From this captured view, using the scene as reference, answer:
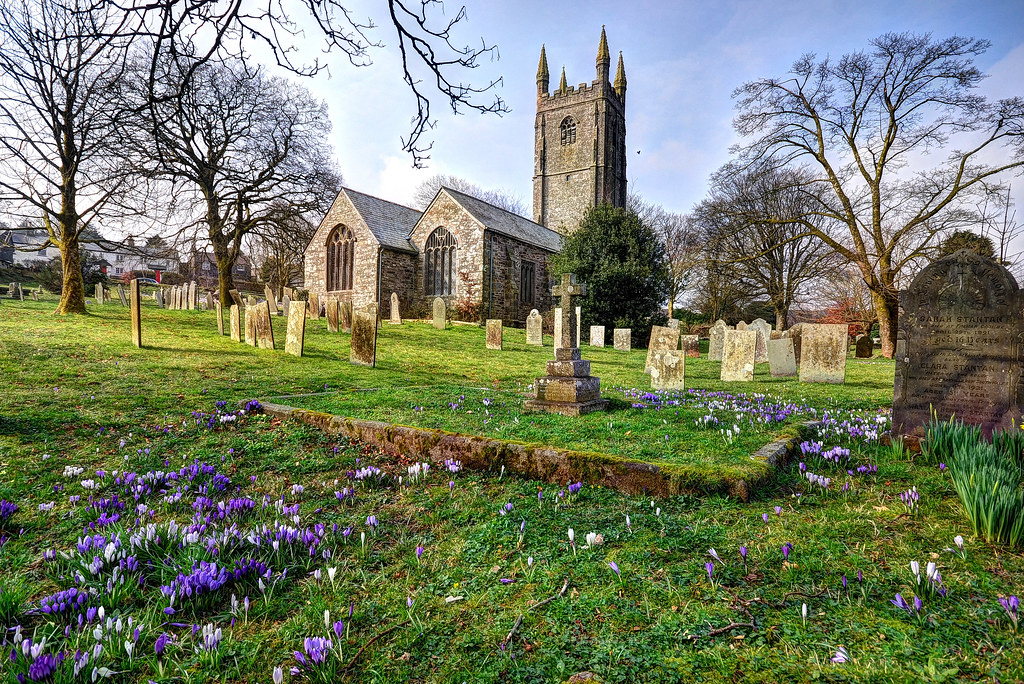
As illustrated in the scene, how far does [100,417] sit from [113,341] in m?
Answer: 7.17

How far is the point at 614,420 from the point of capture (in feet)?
18.1

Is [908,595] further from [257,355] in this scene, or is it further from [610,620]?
[257,355]

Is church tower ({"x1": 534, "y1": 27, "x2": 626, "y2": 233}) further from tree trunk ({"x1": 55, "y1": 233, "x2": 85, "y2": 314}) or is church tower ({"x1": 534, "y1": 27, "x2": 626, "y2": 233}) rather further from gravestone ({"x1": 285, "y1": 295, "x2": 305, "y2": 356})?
tree trunk ({"x1": 55, "y1": 233, "x2": 85, "y2": 314})

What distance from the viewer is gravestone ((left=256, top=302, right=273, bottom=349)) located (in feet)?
37.9

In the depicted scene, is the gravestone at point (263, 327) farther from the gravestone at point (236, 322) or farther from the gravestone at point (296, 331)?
the gravestone at point (236, 322)

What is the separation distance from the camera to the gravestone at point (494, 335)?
591 inches

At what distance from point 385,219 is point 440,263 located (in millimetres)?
4561

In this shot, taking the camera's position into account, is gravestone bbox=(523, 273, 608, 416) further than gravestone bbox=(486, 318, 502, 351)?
A: No

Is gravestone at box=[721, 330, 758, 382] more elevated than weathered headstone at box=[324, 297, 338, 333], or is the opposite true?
weathered headstone at box=[324, 297, 338, 333]

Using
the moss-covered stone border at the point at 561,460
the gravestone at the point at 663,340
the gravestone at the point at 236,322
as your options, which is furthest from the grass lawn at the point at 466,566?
the gravestone at the point at 236,322

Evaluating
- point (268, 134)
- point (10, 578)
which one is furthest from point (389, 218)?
point (10, 578)

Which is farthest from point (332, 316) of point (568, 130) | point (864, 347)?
point (568, 130)

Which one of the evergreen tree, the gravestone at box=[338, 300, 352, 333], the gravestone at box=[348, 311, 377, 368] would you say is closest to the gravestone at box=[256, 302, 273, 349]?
the gravestone at box=[348, 311, 377, 368]

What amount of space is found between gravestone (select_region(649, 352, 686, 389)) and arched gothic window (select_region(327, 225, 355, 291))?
2080 cm
